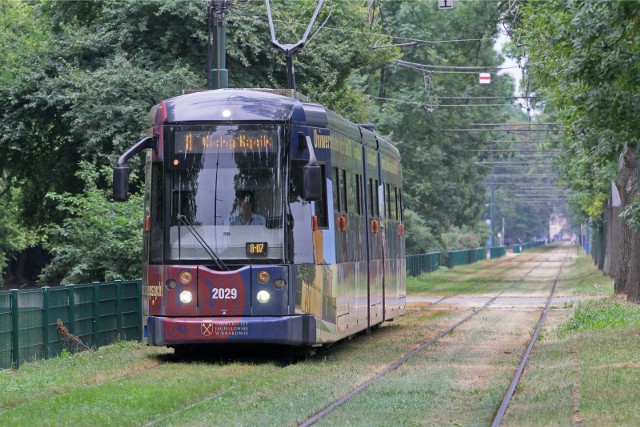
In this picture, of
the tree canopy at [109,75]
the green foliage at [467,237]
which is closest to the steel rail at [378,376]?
the tree canopy at [109,75]

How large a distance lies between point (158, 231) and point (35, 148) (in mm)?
20108

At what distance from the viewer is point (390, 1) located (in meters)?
60.8

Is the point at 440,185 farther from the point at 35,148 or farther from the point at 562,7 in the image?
the point at 562,7

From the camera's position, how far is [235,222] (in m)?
18.0

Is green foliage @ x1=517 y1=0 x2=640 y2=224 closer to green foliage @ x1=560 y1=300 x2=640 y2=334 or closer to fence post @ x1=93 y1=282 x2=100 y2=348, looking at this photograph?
green foliage @ x1=560 y1=300 x2=640 y2=334

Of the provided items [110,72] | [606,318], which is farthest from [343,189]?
[110,72]

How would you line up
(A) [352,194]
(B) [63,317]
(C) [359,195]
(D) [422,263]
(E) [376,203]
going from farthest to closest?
(D) [422,263] → (E) [376,203] → (C) [359,195] → (A) [352,194] → (B) [63,317]

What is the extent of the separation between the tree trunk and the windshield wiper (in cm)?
1549

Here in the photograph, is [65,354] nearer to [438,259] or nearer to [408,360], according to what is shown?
[408,360]

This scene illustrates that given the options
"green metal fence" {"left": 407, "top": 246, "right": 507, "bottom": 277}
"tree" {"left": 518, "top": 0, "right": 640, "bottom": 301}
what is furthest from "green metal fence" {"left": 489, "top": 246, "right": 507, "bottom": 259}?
"tree" {"left": 518, "top": 0, "right": 640, "bottom": 301}

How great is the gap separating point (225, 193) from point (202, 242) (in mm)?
713

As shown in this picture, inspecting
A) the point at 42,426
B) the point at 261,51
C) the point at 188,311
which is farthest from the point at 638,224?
the point at 261,51

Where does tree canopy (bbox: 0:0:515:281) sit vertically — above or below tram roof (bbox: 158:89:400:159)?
above

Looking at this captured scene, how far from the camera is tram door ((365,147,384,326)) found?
23.0 m
